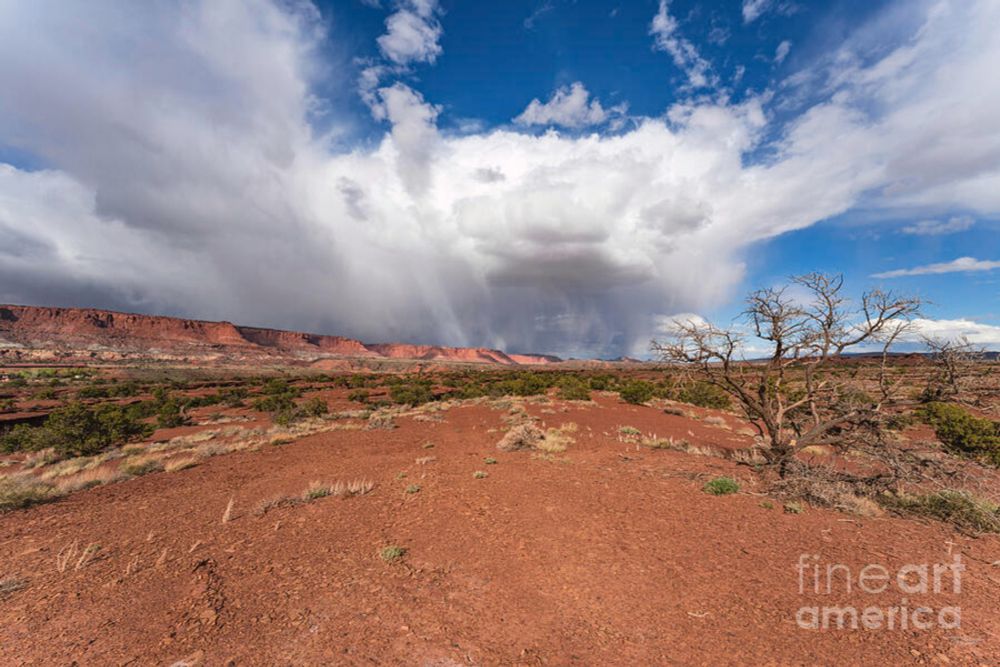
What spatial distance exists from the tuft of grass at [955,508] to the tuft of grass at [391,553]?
29.6 feet

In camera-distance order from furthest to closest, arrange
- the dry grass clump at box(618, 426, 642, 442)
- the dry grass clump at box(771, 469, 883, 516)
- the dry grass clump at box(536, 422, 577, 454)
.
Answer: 1. the dry grass clump at box(618, 426, 642, 442)
2. the dry grass clump at box(536, 422, 577, 454)
3. the dry grass clump at box(771, 469, 883, 516)

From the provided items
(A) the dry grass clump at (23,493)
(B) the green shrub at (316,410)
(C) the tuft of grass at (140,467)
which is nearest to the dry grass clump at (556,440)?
(C) the tuft of grass at (140,467)

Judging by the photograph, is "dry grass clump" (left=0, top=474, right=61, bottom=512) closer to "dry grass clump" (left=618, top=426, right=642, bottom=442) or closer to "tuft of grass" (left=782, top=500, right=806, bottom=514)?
"tuft of grass" (left=782, top=500, right=806, bottom=514)

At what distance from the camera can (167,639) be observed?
13.9ft

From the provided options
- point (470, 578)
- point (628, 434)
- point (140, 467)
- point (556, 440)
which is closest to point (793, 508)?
point (470, 578)

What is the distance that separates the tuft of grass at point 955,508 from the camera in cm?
619

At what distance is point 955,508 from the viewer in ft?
22.0

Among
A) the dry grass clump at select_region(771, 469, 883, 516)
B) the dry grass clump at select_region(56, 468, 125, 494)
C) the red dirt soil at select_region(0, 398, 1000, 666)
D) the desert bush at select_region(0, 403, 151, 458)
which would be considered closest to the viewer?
the red dirt soil at select_region(0, 398, 1000, 666)

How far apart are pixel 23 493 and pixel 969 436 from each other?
27.5m

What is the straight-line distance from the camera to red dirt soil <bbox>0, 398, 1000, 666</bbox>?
4.05 metres

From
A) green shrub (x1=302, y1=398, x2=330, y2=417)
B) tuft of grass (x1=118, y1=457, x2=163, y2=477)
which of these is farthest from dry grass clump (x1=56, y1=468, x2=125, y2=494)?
green shrub (x1=302, y1=398, x2=330, y2=417)

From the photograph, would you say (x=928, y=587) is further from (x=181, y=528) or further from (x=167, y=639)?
(x=181, y=528)

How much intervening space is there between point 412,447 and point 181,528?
25.5 feet

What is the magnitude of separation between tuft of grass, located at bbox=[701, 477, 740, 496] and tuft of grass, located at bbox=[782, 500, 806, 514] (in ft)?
3.47
